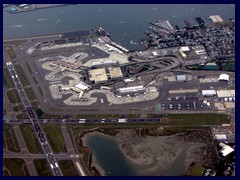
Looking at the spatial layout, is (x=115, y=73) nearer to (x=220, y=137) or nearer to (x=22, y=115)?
(x=22, y=115)

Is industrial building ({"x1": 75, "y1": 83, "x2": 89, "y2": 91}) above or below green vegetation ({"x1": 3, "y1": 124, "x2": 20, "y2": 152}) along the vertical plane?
above

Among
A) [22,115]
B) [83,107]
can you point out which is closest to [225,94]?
[83,107]

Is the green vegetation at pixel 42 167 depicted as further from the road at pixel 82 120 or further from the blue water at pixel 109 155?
the road at pixel 82 120

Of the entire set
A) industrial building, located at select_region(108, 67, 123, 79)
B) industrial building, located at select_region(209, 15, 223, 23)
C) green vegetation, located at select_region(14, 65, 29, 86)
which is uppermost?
industrial building, located at select_region(209, 15, 223, 23)

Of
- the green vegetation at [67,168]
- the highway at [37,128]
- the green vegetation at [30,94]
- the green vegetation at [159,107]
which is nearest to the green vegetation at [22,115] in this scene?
the highway at [37,128]

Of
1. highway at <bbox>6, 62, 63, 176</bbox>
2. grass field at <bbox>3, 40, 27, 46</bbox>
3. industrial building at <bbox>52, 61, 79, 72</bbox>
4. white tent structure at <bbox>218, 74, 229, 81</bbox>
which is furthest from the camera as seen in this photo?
grass field at <bbox>3, 40, 27, 46</bbox>

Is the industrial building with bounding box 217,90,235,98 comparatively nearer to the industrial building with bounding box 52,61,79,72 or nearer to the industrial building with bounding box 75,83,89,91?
the industrial building with bounding box 75,83,89,91

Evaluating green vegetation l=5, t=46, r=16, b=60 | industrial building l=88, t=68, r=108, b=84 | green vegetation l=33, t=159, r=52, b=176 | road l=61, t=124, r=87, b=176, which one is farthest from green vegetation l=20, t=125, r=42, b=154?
green vegetation l=5, t=46, r=16, b=60
